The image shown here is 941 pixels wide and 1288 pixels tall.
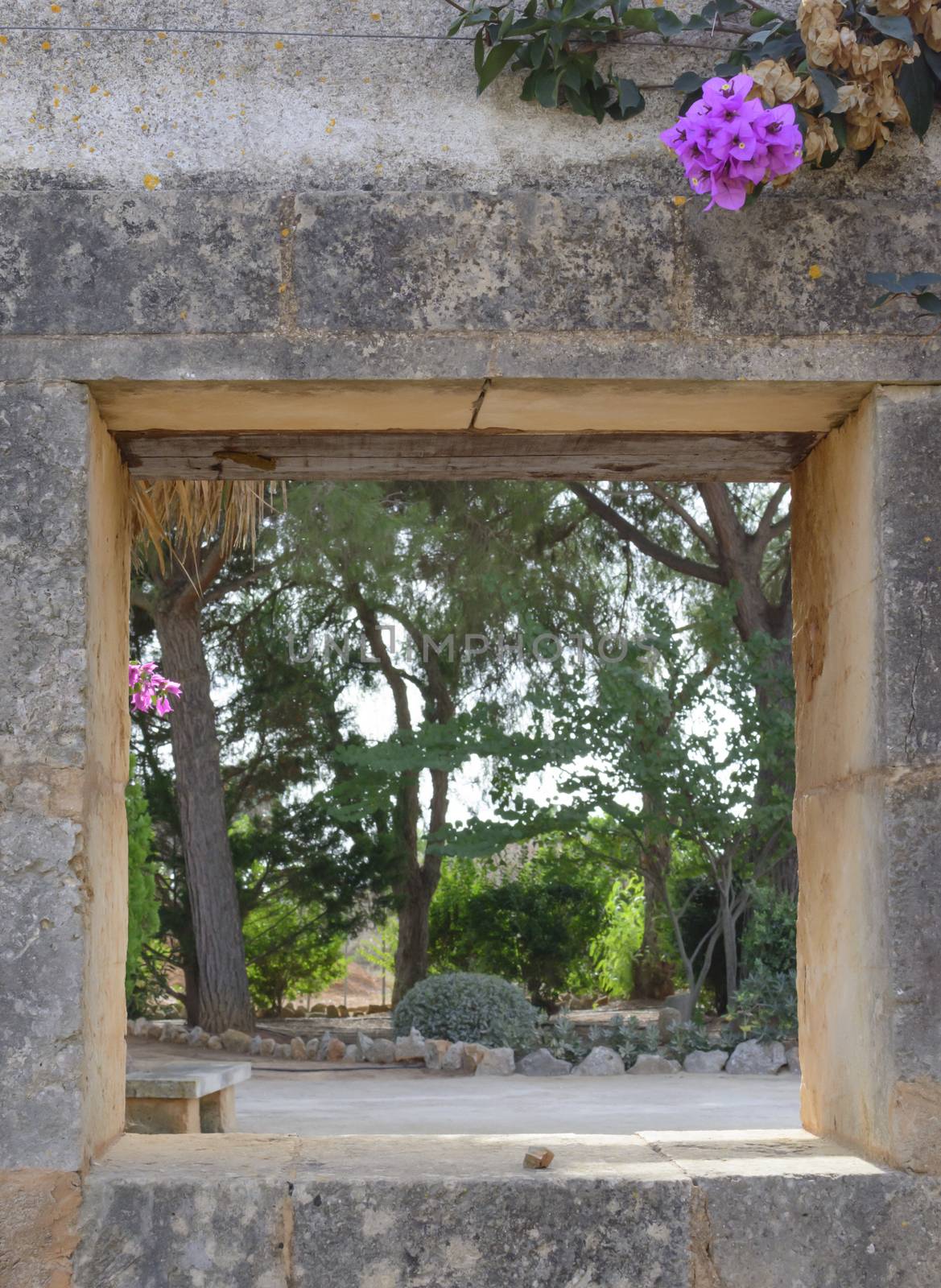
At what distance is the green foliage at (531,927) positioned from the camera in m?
11.2

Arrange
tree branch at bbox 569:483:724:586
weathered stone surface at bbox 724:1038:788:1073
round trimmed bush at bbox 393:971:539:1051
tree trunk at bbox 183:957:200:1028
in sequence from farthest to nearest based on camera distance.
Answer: tree trunk at bbox 183:957:200:1028, tree branch at bbox 569:483:724:586, round trimmed bush at bbox 393:971:539:1051, weathered stone surface at bbox 724:1038:788:1073

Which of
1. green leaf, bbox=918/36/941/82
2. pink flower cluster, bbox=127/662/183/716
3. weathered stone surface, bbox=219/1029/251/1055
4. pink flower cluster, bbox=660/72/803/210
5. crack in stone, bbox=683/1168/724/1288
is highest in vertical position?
green leaf, bbox=918/36/941/82

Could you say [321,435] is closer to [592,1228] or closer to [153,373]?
[153,373]

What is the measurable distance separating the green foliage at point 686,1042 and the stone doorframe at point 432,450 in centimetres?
597

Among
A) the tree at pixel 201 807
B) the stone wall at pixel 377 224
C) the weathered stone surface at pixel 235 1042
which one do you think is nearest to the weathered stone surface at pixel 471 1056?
the weathered stone surface at pixel 235 1042

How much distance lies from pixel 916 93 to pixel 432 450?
2.97ft

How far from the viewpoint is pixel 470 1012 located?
321 inches

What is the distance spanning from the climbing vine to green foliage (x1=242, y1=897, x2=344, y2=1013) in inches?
398

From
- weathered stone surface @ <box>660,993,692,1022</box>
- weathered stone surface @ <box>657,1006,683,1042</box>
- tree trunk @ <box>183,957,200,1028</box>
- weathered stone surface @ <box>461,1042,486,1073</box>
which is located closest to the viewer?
weathered stone surface @ <box>461,1042,486,1073</box>

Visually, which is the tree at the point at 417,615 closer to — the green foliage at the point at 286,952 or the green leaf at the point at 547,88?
the green foliage at the point at 286,952

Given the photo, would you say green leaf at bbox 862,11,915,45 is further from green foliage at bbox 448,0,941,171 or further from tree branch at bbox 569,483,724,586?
tree branch at bbox 569,483,724,586

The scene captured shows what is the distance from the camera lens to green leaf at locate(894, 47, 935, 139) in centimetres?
190

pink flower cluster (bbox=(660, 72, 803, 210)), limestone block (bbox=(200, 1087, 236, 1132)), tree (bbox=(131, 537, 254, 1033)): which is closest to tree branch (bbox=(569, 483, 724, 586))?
tree (bbox=(131, 537, 254, 1033))

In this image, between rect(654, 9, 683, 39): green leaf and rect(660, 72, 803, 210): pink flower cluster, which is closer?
rect(660, 72, 803, 210): pink flower cluster
